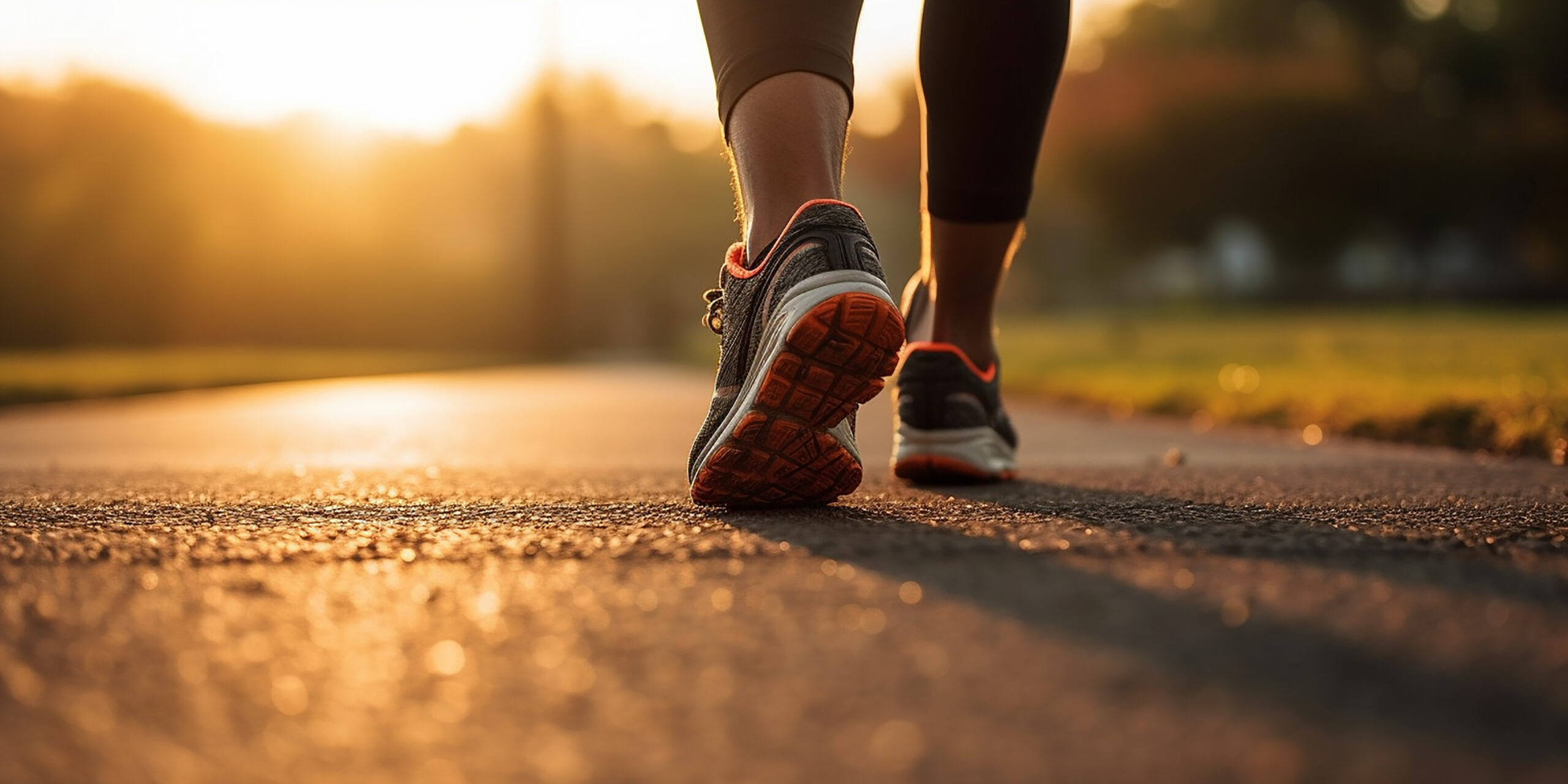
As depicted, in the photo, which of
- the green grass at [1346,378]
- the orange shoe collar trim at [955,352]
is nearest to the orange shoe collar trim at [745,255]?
the orange shoe collar trim at [955,352]

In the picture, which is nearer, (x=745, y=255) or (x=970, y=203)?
(x=745, y=255)

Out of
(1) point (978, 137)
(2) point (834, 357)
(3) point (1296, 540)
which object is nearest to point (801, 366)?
(2) point (834, 357)

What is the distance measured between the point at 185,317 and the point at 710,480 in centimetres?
2281

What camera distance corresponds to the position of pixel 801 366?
1263 millimetres

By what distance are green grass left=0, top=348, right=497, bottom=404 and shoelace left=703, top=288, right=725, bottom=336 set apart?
17.3 feet

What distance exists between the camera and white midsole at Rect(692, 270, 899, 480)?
1261mm

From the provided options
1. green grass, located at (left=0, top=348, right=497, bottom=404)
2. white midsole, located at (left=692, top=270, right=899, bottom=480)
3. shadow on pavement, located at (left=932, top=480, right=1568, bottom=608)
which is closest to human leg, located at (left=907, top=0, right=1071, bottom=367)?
shadow on pavement, located at (left=932, top=480, right=1568, bottom=608)

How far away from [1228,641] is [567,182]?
2207cm

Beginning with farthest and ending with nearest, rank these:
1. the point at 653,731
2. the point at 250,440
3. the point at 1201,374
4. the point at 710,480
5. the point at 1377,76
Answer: the point at 1377,76, the point at 1201,374, the point at 250,440, the point at 710,480, the point at 653,731

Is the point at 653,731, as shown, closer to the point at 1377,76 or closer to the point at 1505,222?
the point at 1377,76

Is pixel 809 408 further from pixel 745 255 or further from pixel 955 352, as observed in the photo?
pixel 955 352

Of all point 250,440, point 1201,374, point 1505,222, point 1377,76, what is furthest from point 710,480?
point 1505,222

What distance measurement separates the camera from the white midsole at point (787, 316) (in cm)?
126

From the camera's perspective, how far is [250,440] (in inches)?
129
